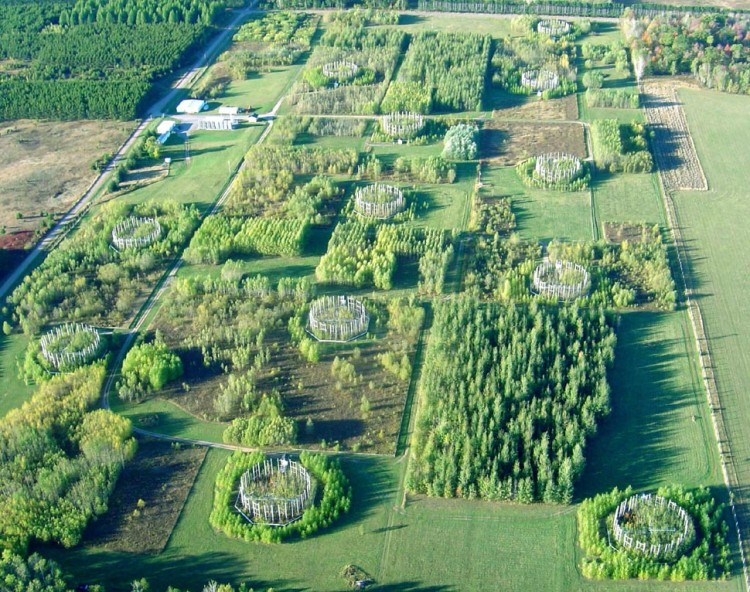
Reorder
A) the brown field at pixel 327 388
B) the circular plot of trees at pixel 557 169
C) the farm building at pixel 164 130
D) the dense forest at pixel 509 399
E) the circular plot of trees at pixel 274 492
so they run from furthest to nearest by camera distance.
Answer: the farm building at pixel 164 130 < the circular plot of trees at pixel 557 169 < the brown field at pixel 327 388 < the dense forest at pixel 509 399 < the circular plot of trees at pixel 274 492

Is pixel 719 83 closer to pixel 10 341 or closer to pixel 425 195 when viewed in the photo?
pixel 425 195

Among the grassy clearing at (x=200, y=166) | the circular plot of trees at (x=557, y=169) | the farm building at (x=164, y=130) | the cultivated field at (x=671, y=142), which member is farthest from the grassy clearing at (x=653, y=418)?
the farm building at (x=164, y=130)

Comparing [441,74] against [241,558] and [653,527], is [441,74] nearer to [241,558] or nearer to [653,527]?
[653,527]

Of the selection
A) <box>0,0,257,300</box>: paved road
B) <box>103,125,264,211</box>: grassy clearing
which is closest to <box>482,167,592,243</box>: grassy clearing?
<box>103,125,264,211</box>: grassy clearing

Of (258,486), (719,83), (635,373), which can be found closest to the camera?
(258,486)

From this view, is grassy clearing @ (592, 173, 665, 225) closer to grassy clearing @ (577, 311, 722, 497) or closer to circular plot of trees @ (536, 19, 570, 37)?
grassy clearing @ (577, 311, 722, 497)

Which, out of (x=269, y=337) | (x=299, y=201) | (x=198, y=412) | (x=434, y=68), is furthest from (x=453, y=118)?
(x=198, y=412)

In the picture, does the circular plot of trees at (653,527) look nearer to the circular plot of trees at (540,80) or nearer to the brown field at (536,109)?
the brown field at (536,109)
